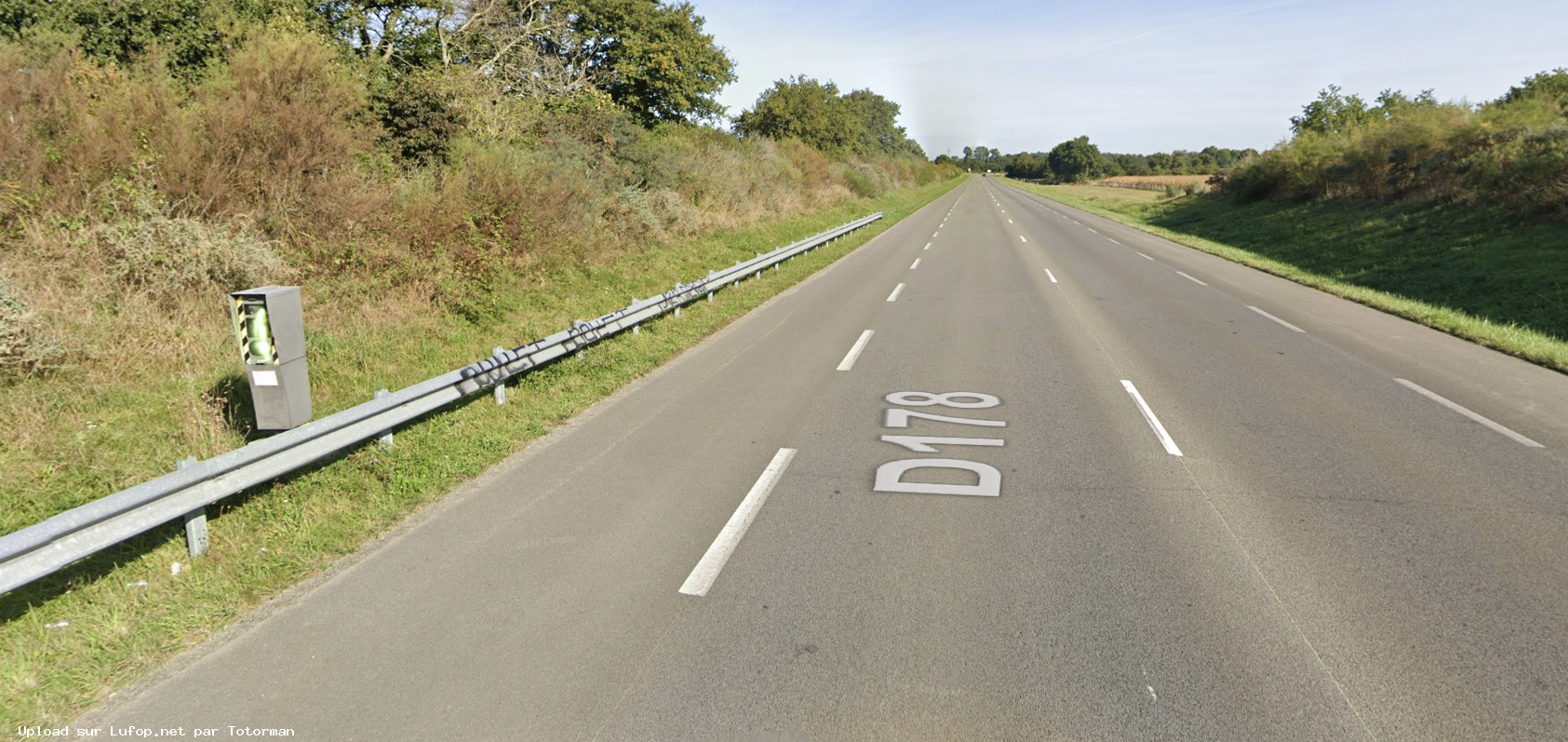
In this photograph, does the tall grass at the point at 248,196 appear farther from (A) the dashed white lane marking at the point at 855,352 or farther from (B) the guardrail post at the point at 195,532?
(A) the dashed white lane marking at the point at 855,352

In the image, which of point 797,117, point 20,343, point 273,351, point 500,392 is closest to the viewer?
point 273,351

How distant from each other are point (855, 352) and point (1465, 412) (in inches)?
250

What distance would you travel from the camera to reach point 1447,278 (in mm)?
16547

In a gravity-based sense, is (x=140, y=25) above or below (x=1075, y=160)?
below

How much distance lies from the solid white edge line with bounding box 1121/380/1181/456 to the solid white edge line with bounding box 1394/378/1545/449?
2.88 metres

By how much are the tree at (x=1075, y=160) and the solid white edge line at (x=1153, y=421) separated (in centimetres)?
15005

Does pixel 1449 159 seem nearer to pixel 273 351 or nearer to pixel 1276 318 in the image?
pixel 1276 318

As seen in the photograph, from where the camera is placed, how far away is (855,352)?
10.2 m

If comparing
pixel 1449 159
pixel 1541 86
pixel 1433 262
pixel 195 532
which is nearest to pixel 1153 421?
pixel 195 532

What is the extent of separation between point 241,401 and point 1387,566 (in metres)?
8.75

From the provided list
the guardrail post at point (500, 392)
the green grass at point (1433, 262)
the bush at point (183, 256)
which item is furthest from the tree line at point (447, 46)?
the green grass at point (1433, 262)

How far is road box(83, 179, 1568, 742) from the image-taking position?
129 inches

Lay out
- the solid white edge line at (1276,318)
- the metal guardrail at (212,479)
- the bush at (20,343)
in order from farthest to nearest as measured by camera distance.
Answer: the solid white edge line at (1276,318) → the bush at (20,343) → the metal guardrail at (212,479)

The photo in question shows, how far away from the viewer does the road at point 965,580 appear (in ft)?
10.8
